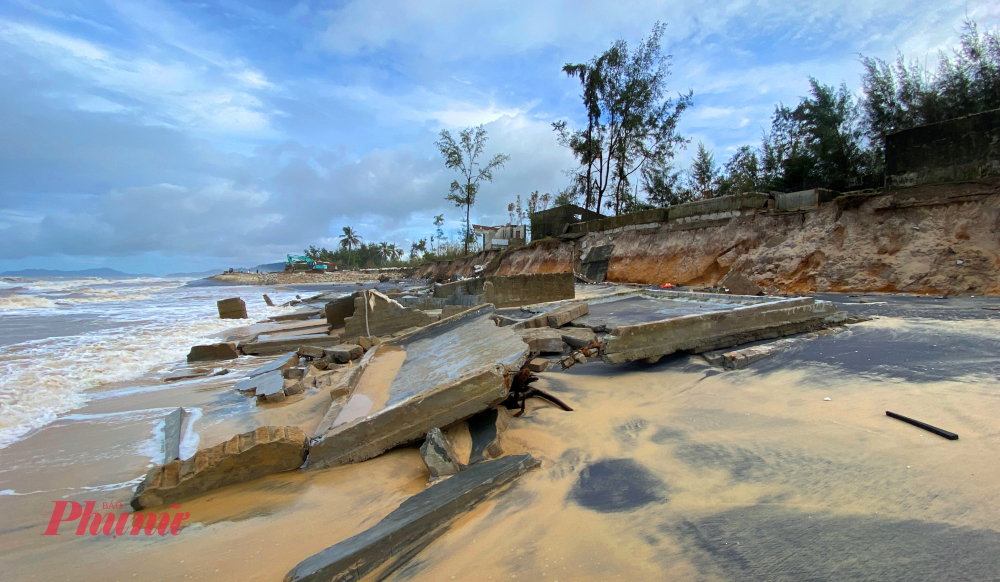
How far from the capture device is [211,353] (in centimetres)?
764

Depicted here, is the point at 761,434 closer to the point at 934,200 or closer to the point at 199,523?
the point at 199,523

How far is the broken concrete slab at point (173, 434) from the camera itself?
3570 mm

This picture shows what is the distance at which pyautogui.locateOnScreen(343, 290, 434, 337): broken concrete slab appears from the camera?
792 centimetres

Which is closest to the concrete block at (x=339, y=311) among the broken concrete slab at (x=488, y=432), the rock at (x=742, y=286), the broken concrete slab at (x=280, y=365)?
the broken concrete slab at (x=280, y=365)

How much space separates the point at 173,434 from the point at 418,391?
2464 mm

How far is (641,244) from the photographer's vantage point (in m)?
16.5

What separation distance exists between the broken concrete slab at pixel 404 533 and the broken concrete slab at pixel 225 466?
1.26 metres

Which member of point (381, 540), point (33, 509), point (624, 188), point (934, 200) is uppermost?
point (624, 188)

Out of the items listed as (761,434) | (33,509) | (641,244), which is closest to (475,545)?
(761,434)

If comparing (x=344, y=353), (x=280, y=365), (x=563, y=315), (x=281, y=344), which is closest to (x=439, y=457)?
(x=563, y=315)

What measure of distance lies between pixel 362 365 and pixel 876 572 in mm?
4688

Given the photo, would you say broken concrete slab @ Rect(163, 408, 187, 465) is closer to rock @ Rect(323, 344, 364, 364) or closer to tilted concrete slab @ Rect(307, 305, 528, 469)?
tilted concrete slab @ Rect(307, 305, 528, 469)

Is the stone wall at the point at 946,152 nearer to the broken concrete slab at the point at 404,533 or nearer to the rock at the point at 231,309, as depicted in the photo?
the broken concrete slab at the point at 404,533

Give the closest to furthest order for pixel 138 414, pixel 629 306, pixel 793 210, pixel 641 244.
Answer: pixel 138 414 → pixel 629 306 → pixel 793 210 → pixel 641 244
